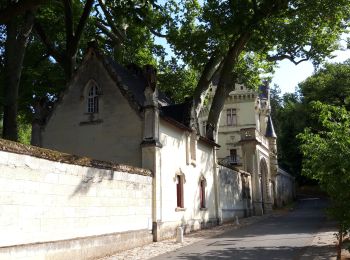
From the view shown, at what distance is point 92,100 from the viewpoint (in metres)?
20.6

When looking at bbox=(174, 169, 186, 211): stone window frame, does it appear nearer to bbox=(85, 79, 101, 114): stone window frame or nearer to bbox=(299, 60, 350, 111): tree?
bbox=(85, 79, 101, 114): stone window frame

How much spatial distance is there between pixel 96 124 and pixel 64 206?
8.04 m

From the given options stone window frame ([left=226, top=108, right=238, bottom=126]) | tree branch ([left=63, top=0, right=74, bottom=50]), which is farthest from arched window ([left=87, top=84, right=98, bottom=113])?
stone window frame ([left=226, top=108, right=238, bottom=126])

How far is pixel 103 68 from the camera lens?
20344 mm

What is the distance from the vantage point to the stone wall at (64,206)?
10.5 meters

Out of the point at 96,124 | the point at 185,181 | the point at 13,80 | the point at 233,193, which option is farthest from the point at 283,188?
the point at 13,80

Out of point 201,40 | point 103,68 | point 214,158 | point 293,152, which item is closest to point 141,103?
point 103,68

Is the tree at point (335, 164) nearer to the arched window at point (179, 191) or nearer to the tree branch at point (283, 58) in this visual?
the arched window at point (179, 191)

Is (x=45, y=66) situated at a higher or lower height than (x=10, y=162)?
higher

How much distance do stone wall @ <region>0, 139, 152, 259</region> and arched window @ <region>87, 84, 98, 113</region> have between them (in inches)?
186

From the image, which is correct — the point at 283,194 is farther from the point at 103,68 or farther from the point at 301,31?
the point at 103,68

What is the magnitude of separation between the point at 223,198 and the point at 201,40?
1035 centimetres

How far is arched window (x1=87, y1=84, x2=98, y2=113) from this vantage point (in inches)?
805

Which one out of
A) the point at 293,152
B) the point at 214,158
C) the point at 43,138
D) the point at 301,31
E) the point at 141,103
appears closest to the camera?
the point at 141,103
